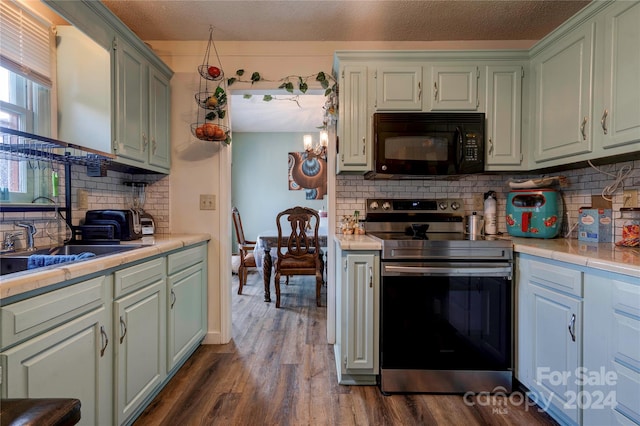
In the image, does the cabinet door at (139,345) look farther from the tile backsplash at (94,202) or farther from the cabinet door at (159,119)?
the cabinet door at (159,119)

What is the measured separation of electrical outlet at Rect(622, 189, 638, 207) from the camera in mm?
1605

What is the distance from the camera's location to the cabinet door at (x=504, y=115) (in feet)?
6.32

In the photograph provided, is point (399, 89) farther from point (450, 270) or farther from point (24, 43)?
point (24, 43)

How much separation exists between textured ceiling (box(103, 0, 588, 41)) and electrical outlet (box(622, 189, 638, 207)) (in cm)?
119

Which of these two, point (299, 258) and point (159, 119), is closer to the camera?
point (159, 119)

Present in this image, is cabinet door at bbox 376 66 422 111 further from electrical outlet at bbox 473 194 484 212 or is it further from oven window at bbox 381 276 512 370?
oven window at bbox 381 276 512 370

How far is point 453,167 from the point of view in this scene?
190cm

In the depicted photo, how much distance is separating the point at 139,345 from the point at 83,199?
985 millimetres

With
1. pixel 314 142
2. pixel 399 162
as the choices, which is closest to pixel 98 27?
pixel 399 162

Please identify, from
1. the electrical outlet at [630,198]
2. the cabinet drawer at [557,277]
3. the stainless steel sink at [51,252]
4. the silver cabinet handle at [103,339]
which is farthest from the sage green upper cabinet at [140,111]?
the electrical outlet at [630,198]

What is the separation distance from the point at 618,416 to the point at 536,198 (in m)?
1.22

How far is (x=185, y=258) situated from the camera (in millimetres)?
1882

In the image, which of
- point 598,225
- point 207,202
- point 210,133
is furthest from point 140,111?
point 598,225

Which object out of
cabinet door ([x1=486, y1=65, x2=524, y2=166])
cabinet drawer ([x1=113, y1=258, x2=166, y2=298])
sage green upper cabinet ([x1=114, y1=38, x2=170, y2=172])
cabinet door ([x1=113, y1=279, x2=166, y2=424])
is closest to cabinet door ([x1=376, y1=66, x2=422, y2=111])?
cabinet door ([x1=486, y1=65, x2=524, y2=166])
